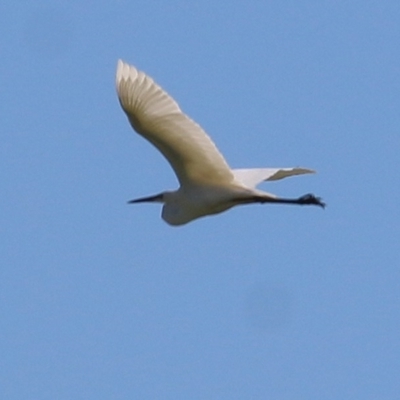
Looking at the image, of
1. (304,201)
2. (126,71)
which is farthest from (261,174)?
(126,71)

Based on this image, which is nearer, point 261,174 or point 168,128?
point 168,128

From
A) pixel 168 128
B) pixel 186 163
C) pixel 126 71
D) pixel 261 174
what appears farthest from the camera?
pixel 261 174

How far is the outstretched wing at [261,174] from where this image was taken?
57.4ft

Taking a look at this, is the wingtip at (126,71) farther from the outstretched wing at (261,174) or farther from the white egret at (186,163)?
the outstretched wing at (261,174)

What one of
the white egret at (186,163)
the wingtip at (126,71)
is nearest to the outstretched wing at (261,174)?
the white egret at (186,163)

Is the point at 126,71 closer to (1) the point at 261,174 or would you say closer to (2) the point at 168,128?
(2) the point at 168,128

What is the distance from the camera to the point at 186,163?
16.7m

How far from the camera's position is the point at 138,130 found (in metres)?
16.2

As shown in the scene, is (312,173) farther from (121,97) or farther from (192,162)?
(121,97)

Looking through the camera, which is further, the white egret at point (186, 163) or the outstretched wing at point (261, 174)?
the outstretched wing at point (261, 174)

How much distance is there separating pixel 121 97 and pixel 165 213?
226 cm

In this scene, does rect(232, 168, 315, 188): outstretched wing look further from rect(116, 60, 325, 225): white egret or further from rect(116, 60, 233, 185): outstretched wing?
rect(116, 60, 233, 185): outstretched wing

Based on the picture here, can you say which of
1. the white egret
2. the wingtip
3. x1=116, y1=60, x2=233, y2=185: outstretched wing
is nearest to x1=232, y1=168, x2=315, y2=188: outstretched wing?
the white egret

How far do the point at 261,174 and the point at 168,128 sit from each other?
2.03 m
